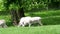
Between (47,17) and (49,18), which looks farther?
(47,17)

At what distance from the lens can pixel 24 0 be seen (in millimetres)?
16719

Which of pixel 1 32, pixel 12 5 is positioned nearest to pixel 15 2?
pixel 12 5

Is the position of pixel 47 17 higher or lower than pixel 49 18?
lower

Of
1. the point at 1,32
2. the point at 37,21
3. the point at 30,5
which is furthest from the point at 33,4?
the point at 1,32

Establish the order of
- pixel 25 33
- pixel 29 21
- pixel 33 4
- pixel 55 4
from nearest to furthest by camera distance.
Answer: pixel 25 33
pixel 29 21
pixel 33 4
pixel 55 4

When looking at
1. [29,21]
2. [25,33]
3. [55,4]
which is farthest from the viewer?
[55,4]

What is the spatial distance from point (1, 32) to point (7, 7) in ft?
17.8

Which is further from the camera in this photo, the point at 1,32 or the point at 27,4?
the point at 27,4

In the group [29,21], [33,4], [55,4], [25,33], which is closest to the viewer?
[25,33]

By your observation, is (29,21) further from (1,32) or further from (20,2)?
(1,32)

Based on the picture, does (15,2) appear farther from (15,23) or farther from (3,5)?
(15,23)

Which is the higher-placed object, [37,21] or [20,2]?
[20,2]

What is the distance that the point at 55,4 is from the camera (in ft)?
123

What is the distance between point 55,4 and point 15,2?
69.6 ft
